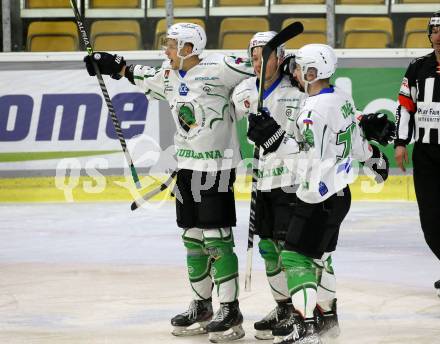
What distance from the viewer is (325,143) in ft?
13.8

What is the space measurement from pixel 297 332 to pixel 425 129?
1.65 meters

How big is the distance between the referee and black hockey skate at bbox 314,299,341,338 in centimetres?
110

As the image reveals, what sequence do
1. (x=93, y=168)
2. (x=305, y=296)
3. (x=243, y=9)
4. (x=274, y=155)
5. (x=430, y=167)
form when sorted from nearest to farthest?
(x=305, y=296) < (x=274, y=155) < (x=430, y=167) < (x=93, y=168) < (x=243, y=9)

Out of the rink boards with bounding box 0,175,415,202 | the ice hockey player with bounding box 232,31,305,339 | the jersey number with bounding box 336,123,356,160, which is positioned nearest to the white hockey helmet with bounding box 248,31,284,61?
the ice hockey player with bounding box 232,31,305,339

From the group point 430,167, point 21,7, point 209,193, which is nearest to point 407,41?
point 21,7

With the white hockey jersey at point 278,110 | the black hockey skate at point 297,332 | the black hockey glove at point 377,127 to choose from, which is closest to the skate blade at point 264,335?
the black hockey skate at point 297,332

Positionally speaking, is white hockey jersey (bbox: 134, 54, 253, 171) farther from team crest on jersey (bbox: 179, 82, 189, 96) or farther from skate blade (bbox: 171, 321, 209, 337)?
skate blade (bbox: 171, 321, 209, 337)

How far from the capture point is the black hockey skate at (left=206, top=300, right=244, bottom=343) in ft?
15.2

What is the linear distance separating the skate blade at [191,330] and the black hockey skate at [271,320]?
29 centimetres

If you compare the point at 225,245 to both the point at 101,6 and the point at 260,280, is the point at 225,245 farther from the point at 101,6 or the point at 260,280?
the point at 101,6

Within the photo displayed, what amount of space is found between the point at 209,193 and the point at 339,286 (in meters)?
1.20

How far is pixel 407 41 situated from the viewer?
9.25m

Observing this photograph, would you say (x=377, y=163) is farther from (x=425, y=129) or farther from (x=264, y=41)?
(x=425, y=129)

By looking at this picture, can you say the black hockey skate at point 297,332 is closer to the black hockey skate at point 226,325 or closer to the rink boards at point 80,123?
the black hockey skate at point 226,325
